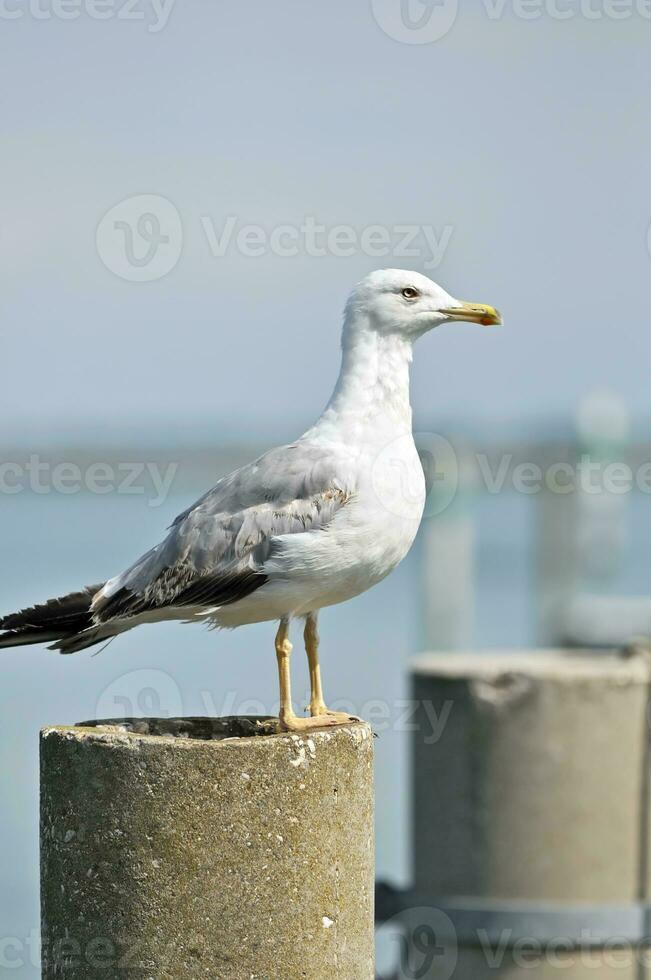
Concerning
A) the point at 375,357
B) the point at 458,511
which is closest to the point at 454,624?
the point at 458,511

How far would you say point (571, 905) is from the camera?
28.4ft

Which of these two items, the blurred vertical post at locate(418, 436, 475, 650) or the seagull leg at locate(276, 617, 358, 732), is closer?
the seagull leg at locate(276, 617, 358, 732)

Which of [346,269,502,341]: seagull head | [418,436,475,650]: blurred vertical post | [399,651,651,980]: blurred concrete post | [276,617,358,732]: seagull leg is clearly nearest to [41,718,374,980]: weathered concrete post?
[276,617,358,732]: seagull leg

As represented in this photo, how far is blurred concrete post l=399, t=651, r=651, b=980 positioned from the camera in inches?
341

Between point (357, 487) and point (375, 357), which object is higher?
point (375, 357)

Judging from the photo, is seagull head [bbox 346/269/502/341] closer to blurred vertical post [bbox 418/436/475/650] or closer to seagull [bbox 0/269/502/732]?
seagull [bbox 0/269/502/732]

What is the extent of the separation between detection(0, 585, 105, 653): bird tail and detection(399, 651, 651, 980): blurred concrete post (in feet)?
11.6

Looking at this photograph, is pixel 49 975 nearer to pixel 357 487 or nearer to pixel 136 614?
pixel 136 614

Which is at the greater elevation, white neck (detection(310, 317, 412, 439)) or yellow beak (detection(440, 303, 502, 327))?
yellow beak (detection(440, 303, 502, 327))

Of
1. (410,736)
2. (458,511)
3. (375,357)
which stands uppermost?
(375,357)

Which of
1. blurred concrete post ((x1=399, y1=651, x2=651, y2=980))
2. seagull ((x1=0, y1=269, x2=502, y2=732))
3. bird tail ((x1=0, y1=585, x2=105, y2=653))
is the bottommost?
blurred concrete post ((x1=399, y1=651, x2=651, y2=980))

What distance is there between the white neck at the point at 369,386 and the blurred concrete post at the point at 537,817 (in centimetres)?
328

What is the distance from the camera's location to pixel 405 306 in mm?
6121

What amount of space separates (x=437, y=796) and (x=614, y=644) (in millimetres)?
5226
